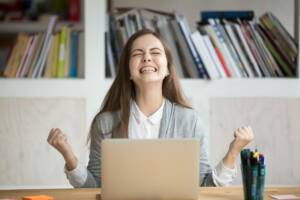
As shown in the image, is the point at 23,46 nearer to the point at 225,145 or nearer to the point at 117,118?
the point at 117,118

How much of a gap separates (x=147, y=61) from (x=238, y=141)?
1.74 feet

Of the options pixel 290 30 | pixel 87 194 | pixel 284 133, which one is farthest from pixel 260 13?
pixel 87 194

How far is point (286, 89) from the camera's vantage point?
10.4 feet

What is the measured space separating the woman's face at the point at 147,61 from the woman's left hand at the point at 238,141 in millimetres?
450

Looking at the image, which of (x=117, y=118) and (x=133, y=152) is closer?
(x=133, y=152)

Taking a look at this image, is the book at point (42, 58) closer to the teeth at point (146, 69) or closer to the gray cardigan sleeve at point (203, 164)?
the teeth at point (146, 69)

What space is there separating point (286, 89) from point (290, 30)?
1.76ft

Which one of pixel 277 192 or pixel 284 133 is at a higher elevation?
pixel 284 133

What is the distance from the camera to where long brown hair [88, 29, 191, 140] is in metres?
2.43

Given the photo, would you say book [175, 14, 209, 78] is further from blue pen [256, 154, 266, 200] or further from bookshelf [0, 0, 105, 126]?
blue pen [256, 154, 266, 200]

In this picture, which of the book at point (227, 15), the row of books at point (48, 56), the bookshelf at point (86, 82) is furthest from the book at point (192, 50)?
the row of books at point (48, 56)

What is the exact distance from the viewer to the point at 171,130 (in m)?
2.39

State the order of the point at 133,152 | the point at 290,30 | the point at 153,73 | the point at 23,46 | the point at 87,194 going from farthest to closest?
1. the point at 290,30
2. the point at 23,46
3. the point at 153,73
4. the point at 87,194
5. the point at 133,152

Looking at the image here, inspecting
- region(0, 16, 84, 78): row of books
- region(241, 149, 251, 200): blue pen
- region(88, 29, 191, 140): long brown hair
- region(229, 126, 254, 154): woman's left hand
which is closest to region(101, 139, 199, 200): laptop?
region(241, 149, 251, 200): blue pen
